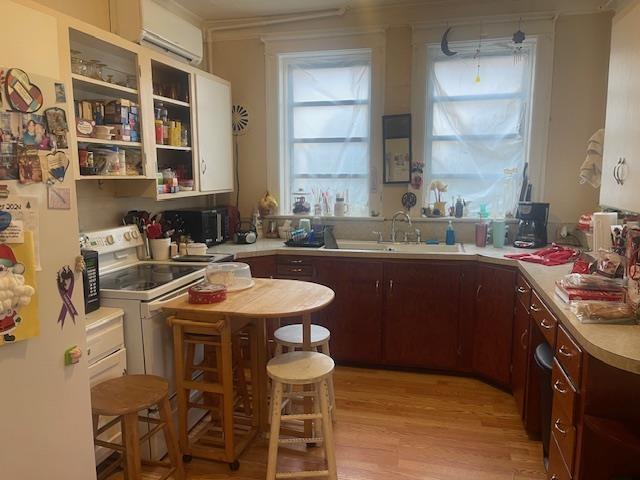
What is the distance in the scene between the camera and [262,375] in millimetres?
2471

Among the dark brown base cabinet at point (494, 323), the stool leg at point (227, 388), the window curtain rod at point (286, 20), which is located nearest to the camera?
the stool leg at point (227, 388)

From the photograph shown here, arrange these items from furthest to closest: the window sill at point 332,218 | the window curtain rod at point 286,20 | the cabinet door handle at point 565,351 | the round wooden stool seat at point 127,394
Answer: the window sill at point 332,218 → the window curtain rod at point 286,20 → the round wooden stool seat at point 127,394 → the cabinet door handle at point 565,351

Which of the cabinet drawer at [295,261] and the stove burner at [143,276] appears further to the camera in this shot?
the cabinet drawer at [295,261]

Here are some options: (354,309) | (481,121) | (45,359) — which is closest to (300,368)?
(45,359)

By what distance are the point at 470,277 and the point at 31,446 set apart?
258 cm

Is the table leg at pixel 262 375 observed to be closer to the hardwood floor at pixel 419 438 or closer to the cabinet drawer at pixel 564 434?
the hardwood floor at pixel 419 438

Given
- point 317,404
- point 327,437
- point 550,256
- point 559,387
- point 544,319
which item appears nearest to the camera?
Result: point 559,387

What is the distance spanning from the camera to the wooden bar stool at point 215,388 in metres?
2.15

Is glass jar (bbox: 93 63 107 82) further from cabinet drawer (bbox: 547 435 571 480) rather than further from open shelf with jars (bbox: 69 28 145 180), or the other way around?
cabinet drawer (bbox: 547 435 571 480)

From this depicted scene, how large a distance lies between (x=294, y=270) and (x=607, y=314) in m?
2.13

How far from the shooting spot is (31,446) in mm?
1429

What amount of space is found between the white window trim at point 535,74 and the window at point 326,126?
40 centimetres

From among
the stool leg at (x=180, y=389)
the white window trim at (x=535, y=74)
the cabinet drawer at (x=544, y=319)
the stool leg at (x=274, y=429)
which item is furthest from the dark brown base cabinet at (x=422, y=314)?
the stool leg at (x=180, y=389)

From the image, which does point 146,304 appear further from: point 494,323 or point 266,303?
point 494,323
